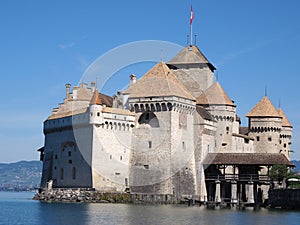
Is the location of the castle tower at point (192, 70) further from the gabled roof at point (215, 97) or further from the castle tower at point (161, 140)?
the castle tower at point (161, 140)

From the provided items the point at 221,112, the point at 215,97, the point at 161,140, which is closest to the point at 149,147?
the point at 161,140

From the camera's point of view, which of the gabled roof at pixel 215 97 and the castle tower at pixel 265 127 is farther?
the castle tower at pixel 265 127

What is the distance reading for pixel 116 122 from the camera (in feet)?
215

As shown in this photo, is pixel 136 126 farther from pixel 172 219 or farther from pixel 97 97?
pixel 172 219

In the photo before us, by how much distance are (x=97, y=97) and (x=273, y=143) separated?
2781cm

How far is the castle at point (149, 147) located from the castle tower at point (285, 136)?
16614 mm

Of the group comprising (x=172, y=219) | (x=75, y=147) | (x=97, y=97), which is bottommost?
(x=172, y=219)

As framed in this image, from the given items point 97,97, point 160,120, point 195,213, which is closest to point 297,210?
point 195,213

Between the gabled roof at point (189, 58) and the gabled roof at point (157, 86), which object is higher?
the gabled roof at point (189, 58)

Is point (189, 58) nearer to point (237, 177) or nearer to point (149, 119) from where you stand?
point (149, 119)

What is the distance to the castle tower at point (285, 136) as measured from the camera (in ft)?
296

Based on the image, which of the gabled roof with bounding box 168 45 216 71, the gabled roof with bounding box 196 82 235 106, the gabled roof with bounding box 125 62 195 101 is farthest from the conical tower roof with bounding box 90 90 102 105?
the gabled roof with bounding box 168 45 216 71

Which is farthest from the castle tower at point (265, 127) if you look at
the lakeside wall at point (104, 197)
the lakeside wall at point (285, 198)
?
the lakeside wall at point (104, 197)

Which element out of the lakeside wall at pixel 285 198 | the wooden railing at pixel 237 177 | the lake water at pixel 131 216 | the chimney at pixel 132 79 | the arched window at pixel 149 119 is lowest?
the lake water at pixel 131 216
